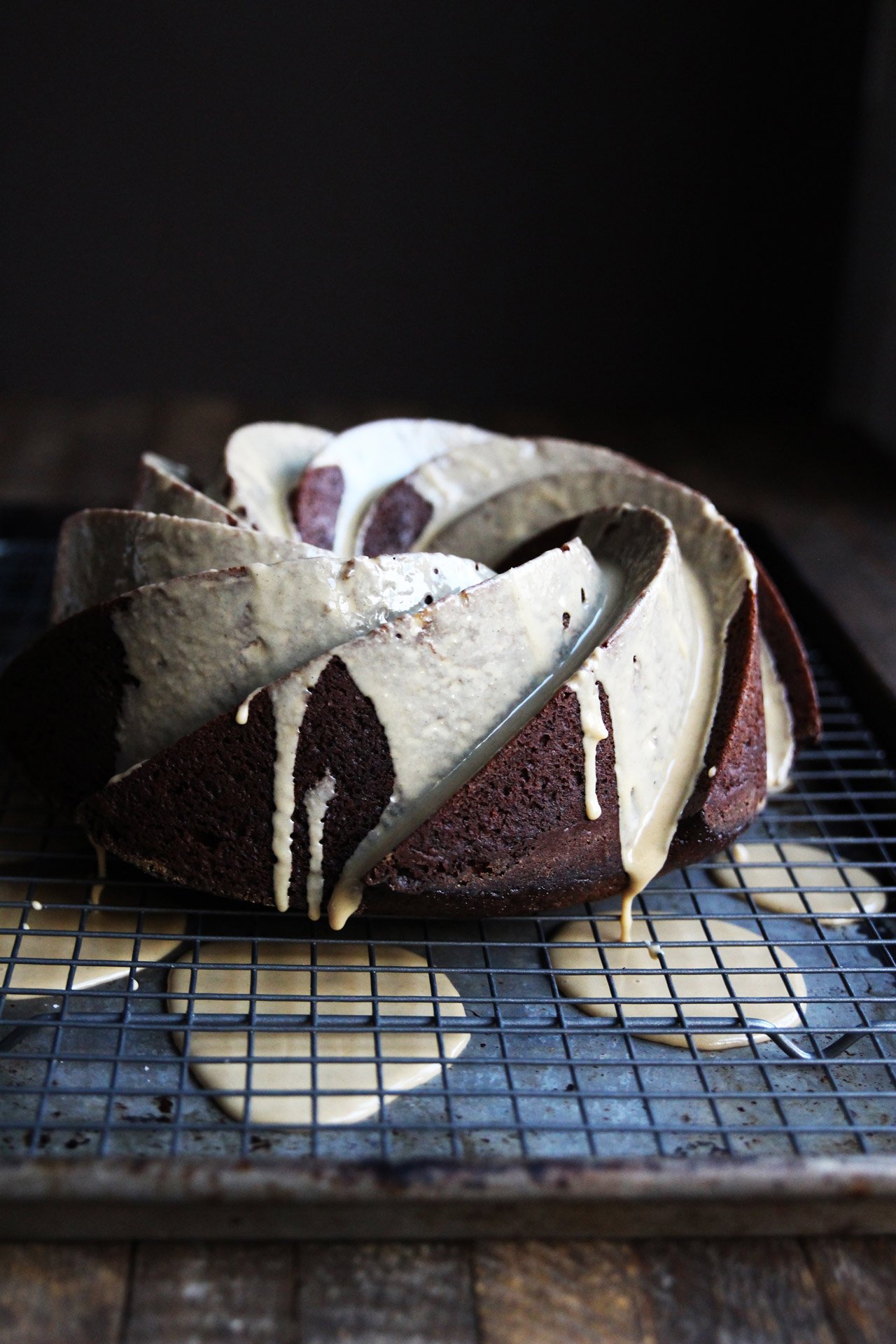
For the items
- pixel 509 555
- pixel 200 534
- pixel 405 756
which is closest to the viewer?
pixel 405 756

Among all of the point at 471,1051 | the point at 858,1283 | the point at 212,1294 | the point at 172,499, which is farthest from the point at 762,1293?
the point at 172,499

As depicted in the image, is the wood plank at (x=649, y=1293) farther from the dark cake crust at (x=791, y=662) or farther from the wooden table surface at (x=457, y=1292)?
the dark cake crust at (x=791, y=662)

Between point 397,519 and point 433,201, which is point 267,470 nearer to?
point 397,519

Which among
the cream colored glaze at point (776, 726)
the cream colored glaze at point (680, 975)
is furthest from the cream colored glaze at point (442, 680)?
the cream colored glaze at point (776, 726)

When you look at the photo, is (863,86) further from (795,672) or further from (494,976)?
(494,976)

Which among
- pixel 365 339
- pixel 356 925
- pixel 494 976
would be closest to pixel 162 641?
pixel 356 925

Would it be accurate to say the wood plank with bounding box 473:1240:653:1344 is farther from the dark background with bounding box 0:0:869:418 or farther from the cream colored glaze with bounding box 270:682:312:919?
the dark background with bounding box 0:0:869:418

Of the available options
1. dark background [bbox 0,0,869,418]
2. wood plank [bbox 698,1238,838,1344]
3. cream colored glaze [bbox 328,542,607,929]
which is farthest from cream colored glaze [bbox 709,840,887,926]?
dark background [bbox 0,0,869,418]
